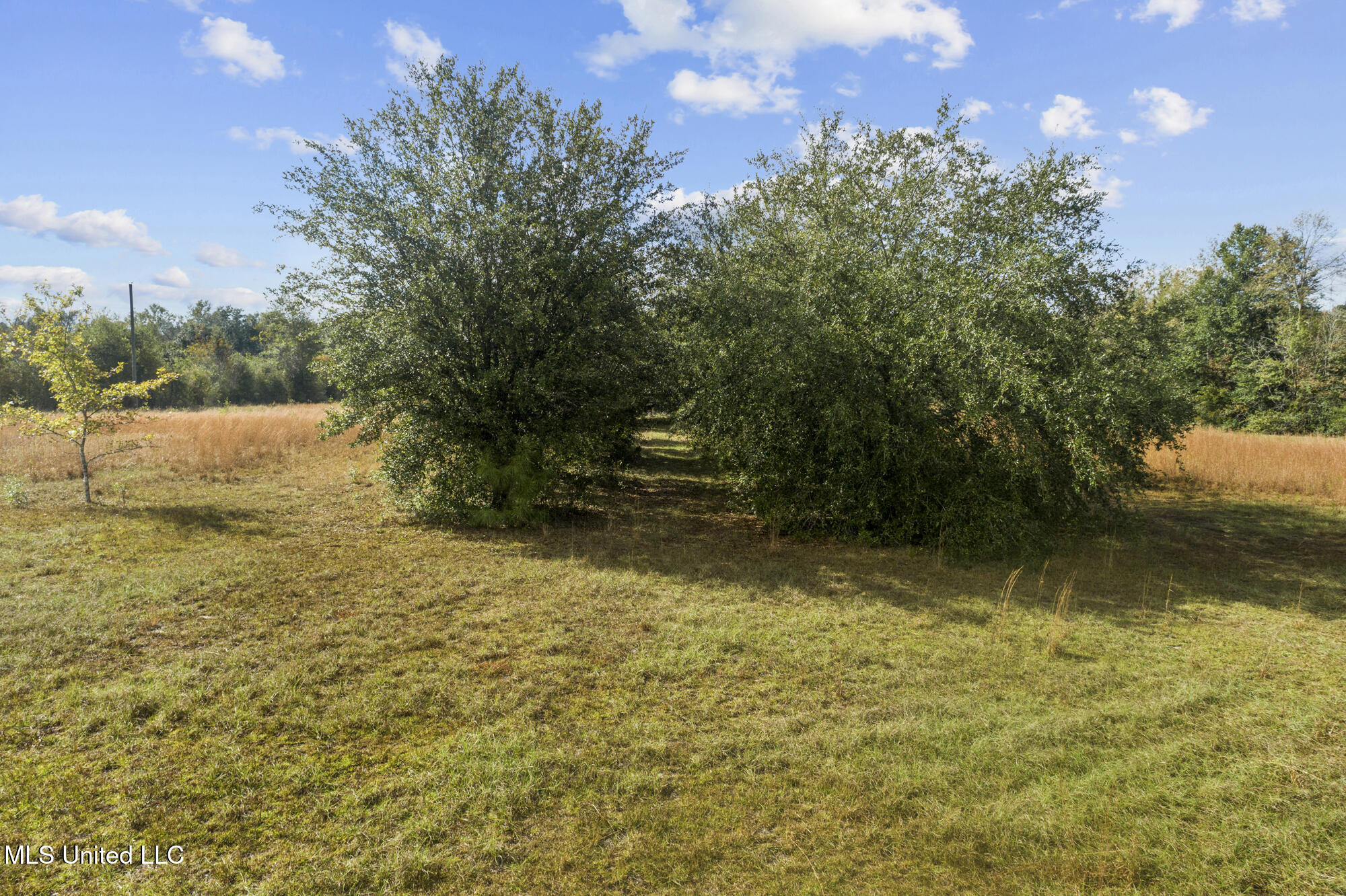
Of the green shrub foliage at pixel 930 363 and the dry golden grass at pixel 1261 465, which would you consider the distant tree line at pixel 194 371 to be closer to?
the green shrub foliage at pixel 930 363

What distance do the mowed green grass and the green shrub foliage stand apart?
1.37 meters

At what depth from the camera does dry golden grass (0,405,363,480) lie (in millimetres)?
13672

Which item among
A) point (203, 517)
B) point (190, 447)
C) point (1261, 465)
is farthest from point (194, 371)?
point (1261, 465)

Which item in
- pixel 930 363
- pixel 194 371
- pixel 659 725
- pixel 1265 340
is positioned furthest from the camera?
pixel 194 371

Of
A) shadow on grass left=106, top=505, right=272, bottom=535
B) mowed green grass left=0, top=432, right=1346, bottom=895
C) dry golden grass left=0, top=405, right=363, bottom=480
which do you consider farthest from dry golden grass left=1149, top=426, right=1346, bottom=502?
dry golden grass left=0, top=405, right=363, bottom=480

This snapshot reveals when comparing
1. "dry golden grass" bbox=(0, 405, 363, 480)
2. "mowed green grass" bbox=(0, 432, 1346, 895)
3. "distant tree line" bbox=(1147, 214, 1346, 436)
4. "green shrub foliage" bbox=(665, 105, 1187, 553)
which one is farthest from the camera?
"distant tree line" bbox=(1147, 214, 1346, 436)

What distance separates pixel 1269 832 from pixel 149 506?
46.3 feet

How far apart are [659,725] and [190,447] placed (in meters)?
16.1

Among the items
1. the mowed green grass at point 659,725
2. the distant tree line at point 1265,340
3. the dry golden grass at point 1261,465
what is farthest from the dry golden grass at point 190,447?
the distant tree line at point 1265,340

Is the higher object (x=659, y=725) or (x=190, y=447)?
(x=190, y=447)

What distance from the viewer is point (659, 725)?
441 centimetres

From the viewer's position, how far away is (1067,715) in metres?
4.61

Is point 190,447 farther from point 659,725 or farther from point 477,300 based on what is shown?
point 659,725

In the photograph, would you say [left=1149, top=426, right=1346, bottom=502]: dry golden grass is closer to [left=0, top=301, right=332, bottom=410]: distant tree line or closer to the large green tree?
the large green tree
